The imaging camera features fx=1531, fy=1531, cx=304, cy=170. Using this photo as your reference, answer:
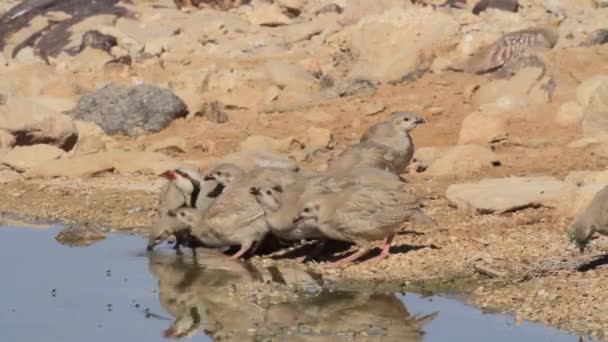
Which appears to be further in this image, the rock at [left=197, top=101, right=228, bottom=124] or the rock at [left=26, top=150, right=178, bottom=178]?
the rock at [left=197, top=101, right=228, bottom=124]

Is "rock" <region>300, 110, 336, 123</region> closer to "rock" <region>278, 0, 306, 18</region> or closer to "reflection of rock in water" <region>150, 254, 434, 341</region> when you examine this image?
"rock" <region>278, 0, 306, 18</region>

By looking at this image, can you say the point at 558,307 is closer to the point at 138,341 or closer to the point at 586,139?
the point at 138,341

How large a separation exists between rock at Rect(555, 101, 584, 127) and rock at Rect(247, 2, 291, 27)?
9112mm

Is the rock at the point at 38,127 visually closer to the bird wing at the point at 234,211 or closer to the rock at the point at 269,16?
the bird wing at the point at 234,211

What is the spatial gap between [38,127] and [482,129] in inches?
219

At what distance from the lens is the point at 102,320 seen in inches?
429

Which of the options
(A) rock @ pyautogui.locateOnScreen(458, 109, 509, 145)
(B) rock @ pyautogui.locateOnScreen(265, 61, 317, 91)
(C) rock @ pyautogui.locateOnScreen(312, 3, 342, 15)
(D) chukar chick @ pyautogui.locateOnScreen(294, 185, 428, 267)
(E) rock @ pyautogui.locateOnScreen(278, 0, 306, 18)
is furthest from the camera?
(E) rock @ pyautogui.locateOnScreen(278, 0, 306, 18)

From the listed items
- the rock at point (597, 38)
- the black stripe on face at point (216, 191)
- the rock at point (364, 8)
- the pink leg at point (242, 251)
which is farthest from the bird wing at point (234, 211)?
the rock at point (364, 8)

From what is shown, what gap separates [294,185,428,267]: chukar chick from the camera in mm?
11961

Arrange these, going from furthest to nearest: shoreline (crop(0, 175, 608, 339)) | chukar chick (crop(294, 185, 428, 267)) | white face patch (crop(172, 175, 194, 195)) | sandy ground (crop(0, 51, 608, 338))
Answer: white face patch (crop(172, 175, 194, 195)), chukar chick (crop(294, 185, 428, 267)), sandy ground (crop(0, 51, 608, 338)), shoreline (crop(0, 175, 608, 339))

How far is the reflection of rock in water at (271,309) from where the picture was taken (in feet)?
33.5

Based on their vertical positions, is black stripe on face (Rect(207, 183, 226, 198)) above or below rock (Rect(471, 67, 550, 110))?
above

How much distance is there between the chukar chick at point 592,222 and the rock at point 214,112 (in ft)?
32.4

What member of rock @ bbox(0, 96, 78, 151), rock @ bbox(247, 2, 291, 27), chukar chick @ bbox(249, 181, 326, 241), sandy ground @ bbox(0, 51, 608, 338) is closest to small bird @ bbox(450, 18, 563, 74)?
sandy ground @ bbox(0, 51, 608, 338)
